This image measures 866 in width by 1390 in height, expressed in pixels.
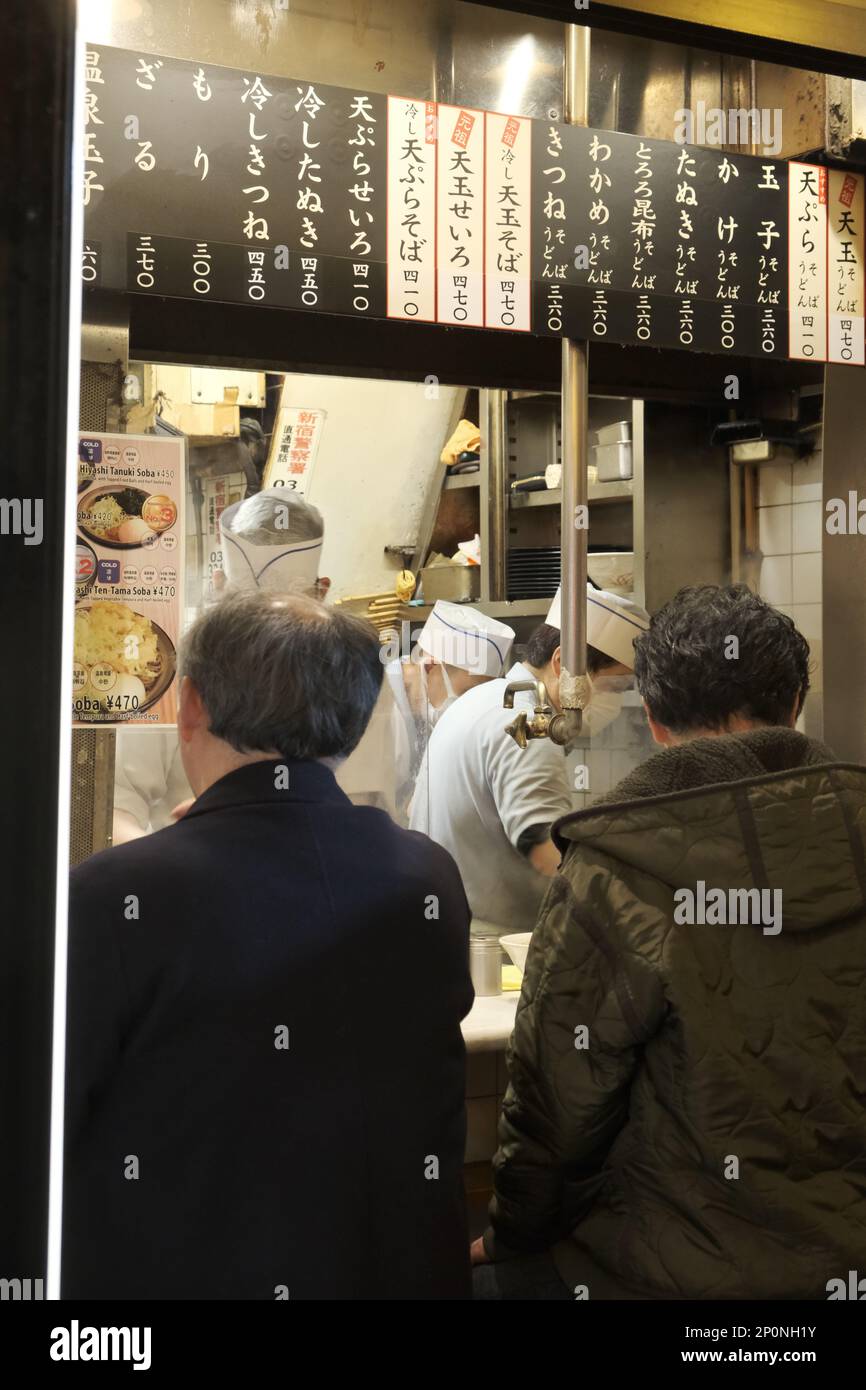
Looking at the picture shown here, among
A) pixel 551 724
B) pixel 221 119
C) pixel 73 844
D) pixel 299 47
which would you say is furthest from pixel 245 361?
pixel 73 844

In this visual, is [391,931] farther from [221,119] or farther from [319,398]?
[221,119]

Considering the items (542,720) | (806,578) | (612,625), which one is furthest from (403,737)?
(806,578)

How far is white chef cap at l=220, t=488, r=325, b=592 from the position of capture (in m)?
1.49

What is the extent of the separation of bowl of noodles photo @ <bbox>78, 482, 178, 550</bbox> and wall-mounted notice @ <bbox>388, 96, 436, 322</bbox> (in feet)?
1.72

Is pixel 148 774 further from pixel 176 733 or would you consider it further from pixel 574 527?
pixel 574 527

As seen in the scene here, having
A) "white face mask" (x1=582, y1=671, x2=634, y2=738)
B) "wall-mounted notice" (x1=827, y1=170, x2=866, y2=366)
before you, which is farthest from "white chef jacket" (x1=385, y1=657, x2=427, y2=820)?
"wall-mounted notice" (x1=827, y1=170, x2=866, y2=366)

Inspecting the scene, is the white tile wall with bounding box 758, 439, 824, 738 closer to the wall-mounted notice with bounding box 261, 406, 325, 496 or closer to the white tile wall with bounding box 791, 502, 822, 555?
the white tile wall with bounding box 791, 502, 822, 555

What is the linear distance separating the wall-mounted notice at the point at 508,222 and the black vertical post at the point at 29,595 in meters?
0.84

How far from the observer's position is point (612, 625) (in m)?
2.36

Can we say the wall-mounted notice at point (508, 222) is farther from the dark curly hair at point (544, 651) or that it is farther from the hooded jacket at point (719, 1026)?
the hooded jacket at point (719, 1026)

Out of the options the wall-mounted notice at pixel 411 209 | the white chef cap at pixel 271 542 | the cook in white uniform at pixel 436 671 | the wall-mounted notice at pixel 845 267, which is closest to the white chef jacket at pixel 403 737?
the cook in white uniform at pixel 436 671

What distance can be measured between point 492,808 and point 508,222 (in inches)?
36.5

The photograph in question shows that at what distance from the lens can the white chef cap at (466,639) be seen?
2.03m

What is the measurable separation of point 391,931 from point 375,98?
1181 millimetres
